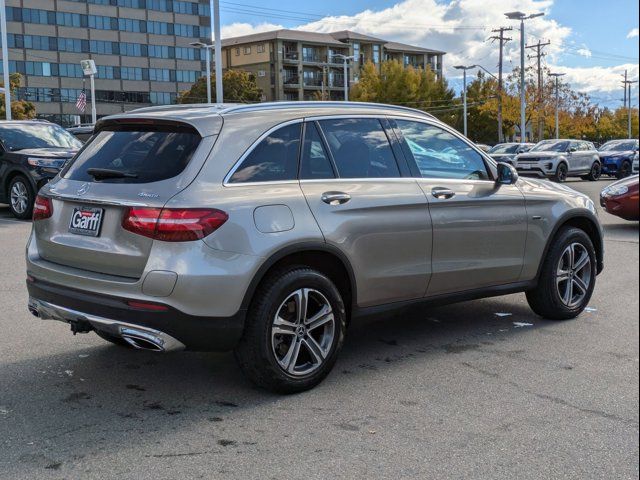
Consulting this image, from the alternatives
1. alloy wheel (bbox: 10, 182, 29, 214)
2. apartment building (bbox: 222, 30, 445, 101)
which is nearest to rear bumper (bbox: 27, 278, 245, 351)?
alloy wheel (bbox: 10, 182, 29, 214)

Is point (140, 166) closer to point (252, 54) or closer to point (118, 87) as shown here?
point (118, 87)

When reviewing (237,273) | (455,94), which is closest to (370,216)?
(237,273)

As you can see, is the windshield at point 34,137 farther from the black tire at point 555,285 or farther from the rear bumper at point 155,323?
the rear bumper at point 155,323

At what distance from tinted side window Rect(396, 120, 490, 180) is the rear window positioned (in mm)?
1719

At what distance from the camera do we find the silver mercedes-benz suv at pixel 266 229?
4195 mm

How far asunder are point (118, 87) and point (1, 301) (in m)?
97.7

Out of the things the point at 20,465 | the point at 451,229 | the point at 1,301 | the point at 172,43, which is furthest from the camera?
the point at 172,43

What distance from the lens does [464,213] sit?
5469 mm

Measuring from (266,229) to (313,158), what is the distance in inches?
29.1

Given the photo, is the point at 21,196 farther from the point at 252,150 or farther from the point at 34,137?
the point at 252,150

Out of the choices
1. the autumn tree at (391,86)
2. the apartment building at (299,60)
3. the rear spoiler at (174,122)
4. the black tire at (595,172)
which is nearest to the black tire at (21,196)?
the rear spoiler at (174,122)

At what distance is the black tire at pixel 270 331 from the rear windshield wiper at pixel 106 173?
1.05 metres

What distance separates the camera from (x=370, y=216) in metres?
4.91

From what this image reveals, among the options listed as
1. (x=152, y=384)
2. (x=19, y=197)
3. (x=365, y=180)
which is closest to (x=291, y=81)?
(x=19, y=197)
